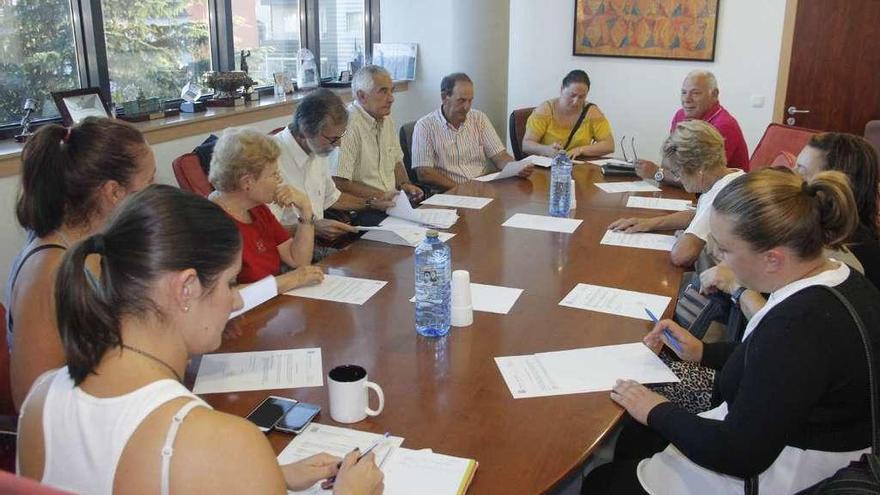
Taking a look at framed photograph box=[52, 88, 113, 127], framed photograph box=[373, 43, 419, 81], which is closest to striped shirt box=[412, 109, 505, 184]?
framed photograph box=[52, 88, 113, 127]

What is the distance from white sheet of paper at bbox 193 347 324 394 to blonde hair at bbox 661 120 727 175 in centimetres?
154

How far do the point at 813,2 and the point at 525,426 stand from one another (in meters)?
4.53

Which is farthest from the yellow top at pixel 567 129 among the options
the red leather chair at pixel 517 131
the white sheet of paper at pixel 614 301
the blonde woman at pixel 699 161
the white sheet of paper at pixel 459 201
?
the white sheet of paper at pixel 614 301

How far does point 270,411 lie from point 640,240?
171 cm

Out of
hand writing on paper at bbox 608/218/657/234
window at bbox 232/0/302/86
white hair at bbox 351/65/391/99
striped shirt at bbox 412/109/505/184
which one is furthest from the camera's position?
window at bbox 232/0/302/86

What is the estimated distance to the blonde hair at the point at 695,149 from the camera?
2.55 meters

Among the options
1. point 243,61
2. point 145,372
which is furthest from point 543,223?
point 243,61

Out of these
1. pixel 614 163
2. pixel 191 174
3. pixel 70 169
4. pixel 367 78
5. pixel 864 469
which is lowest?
pixel 864 469

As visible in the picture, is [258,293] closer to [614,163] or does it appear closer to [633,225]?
[633,225]

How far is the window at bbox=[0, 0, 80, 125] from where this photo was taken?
3275mm

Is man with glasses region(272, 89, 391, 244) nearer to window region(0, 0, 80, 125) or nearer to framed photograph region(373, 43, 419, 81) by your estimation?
window region(0, 0, 80, 125)

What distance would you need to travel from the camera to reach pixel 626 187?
11.7 feet

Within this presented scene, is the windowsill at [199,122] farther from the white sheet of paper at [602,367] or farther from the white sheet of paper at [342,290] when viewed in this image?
the white sheet of paper at [602,367]

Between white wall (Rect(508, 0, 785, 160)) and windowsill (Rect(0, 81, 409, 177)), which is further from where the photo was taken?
white wall (Rect(508, 0, 785, 160))
